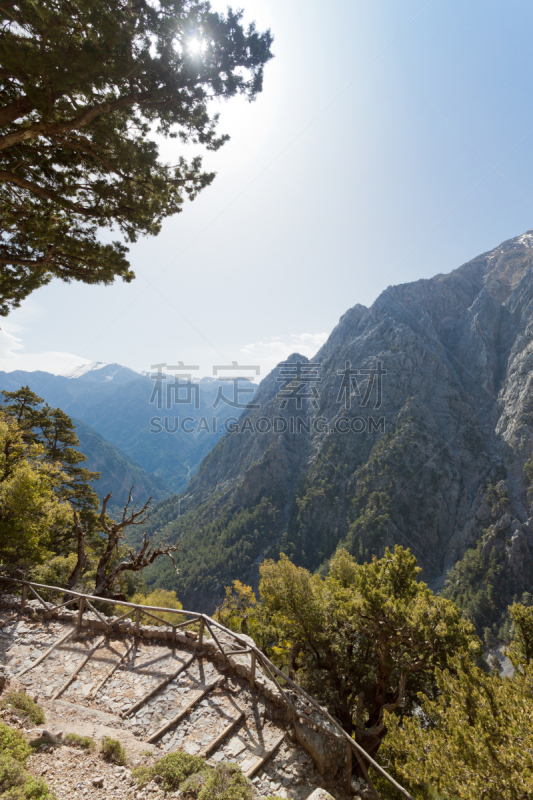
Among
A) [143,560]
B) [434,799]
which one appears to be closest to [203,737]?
[434,799]

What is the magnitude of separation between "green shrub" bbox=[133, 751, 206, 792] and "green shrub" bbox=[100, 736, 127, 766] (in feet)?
1.53

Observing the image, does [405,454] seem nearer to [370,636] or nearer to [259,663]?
[370,636]

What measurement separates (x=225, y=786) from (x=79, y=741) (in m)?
2.95

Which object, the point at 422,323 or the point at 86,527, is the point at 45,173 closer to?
the point at 86,527

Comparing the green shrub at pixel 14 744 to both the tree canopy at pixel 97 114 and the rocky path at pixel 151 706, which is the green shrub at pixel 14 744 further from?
the tree canopy at pixel 97 114

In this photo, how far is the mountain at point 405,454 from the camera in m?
100

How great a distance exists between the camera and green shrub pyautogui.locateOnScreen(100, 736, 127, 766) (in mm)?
5938

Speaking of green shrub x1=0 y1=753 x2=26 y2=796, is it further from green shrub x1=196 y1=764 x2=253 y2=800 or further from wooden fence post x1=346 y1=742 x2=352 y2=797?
wooden fence post x1=346 y1=742 x2=352 y2=797

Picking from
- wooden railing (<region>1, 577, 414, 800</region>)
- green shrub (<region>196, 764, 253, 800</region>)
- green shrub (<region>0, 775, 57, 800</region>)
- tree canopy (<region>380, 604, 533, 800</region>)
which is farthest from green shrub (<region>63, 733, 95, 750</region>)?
tree canopy (<region>380, 604, 533, 800</region>)

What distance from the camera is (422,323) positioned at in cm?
14550

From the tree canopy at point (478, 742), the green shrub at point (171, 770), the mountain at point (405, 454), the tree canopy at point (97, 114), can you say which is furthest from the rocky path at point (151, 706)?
the mountain at point (405, 454)

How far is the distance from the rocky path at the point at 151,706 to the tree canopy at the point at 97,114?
11.5 metres

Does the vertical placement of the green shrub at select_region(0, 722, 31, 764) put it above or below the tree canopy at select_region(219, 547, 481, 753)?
above

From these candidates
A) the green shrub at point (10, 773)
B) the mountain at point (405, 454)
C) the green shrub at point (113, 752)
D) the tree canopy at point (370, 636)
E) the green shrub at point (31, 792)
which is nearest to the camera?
the green shrub at point (31, 792)
